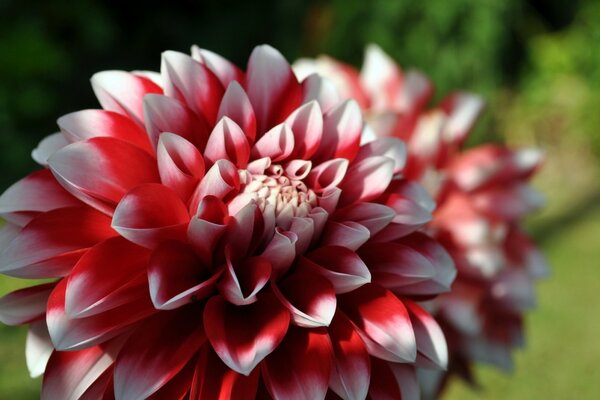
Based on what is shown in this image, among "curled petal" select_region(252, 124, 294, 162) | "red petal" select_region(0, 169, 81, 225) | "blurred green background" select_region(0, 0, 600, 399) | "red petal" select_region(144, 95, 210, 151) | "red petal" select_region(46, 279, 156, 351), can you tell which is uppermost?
"red petal" select_region(144, 95, 210, 151)

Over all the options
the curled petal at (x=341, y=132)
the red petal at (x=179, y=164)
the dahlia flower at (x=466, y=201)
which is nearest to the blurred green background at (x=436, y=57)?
the dahlia flower at (x=466, y=201)

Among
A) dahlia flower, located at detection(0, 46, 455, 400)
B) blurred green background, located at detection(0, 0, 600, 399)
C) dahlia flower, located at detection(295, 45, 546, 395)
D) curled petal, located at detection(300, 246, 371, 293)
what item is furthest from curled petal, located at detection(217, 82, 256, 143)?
blurred green background, located at detection(0, 0, 600, 399)

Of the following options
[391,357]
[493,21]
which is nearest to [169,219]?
[391,357]

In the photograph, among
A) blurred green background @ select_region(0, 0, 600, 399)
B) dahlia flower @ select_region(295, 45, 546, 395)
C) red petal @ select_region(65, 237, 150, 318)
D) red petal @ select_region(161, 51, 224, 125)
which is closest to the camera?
red petal @ select_region(65, 237, 150, 318)

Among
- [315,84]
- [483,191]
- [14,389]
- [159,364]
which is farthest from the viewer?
[14,389]

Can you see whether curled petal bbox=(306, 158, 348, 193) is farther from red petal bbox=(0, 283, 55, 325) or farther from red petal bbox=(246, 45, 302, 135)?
red petal bbox=(0, 283, 55, 325)

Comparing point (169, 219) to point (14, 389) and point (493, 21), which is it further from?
point (493, 21)

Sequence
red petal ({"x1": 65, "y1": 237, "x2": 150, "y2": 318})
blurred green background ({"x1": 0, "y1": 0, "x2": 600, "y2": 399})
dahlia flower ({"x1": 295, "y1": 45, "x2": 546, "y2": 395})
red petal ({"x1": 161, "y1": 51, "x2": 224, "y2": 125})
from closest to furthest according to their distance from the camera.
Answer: red petal ({"x1": 65, "y1": 237, "x2": 150, "y2": 318}) < red petal ({"x1": 161, "y1": 51, "x2": 224, "y2": 125}) < dahlia flower ({"x1": 295, "y1": 45, "x2": 546, "y2": 395}) < blurred green background ({"x1": 0, "y1": 0, "x2": 600, "y2": 399})

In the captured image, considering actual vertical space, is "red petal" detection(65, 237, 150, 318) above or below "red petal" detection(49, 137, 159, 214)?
below

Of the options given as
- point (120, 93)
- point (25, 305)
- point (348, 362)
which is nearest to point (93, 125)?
point (120, 93)
